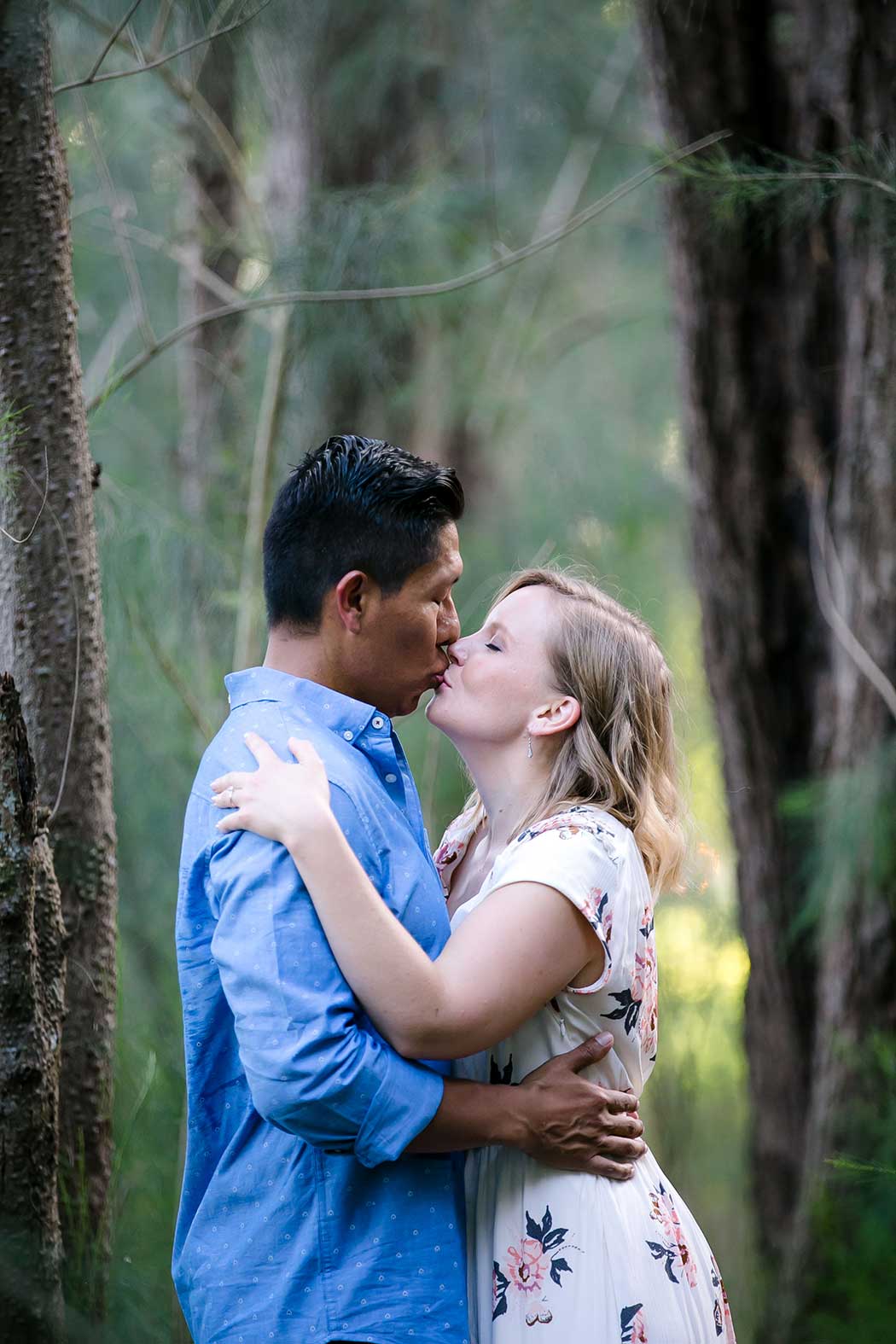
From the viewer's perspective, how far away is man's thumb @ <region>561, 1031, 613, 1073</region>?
1355 mm

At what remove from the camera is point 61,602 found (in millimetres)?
1506

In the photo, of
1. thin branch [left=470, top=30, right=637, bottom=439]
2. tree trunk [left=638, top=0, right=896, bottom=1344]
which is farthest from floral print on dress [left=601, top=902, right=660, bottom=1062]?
thin branch [left=470, top=30, right=637, bottom=439]

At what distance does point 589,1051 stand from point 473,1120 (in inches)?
6.9

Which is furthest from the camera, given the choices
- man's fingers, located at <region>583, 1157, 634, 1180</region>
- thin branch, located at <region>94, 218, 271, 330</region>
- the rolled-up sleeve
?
thin branch, located at <region>94, 218, 271, 330</region>

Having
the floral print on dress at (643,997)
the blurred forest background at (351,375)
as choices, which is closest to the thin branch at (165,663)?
the blurred forest background at (351,375)

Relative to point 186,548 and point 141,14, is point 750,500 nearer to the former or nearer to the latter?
point 186,548

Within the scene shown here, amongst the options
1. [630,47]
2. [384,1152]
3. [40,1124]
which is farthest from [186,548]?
[630,47]

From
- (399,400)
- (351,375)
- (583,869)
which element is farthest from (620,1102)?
(399,400)

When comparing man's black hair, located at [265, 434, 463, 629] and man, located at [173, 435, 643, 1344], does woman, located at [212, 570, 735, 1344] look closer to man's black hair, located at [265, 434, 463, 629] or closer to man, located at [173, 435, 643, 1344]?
man, located at [173, 435, 643, 1344]

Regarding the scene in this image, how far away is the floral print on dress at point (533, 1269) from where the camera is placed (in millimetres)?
1285

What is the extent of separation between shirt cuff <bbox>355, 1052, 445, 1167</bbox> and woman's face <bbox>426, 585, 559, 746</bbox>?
1.51ft

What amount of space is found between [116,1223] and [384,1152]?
0.76 meters

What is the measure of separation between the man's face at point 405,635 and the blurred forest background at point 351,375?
Result: 0.48 metres

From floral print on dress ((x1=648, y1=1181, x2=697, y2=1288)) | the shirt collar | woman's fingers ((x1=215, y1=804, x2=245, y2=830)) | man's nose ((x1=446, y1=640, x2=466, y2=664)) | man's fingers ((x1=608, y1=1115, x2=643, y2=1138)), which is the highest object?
man's nose ((x1=446, y1=640, x2=466, y2=664))
